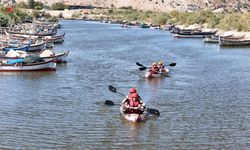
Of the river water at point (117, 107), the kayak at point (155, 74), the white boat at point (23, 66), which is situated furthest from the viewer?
the white boat at point (23, 66)

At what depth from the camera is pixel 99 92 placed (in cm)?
3828

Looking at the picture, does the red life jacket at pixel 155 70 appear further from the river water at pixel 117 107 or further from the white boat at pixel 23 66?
the white boat at pixel 23 66

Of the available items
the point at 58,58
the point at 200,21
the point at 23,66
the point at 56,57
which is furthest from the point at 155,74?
the point at 200,21

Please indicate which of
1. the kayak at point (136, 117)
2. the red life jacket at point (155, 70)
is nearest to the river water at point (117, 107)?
the kayak at point (136, 117)

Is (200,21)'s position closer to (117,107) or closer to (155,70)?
(155,70)

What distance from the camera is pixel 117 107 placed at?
33156mm

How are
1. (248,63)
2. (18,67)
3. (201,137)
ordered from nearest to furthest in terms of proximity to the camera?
(201,137), (18,67), (248,63)

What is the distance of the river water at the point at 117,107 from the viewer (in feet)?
85.2

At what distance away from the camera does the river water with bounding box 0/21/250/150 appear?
25969 mm

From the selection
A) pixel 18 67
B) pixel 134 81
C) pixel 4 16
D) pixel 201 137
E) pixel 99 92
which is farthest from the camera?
pixel 4 16

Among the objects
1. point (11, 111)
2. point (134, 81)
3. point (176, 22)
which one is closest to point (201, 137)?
point (11, 111)

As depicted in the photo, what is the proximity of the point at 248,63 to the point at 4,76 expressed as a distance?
86.5ft

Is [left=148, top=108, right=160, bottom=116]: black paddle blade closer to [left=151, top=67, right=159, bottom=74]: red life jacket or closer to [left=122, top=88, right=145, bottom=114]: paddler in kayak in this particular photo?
[left=122, top=88, right=145, bottom=114]: paddler in kayak

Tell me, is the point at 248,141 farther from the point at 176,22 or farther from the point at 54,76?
the point at 176,22
